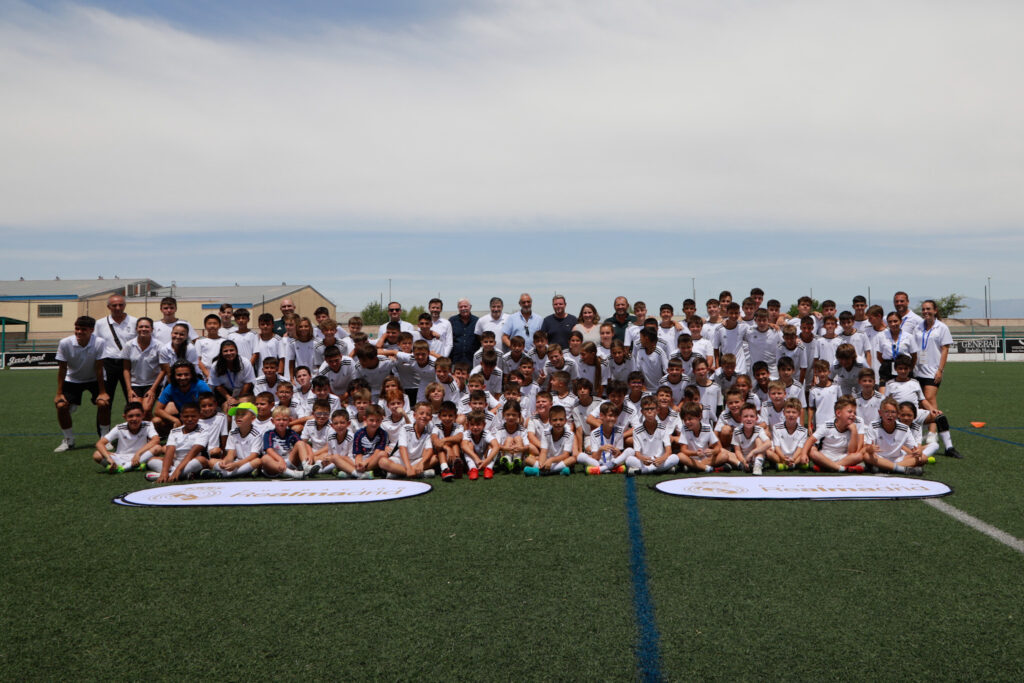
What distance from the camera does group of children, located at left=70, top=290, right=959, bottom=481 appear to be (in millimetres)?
7574

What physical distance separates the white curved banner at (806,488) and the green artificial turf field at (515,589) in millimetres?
217

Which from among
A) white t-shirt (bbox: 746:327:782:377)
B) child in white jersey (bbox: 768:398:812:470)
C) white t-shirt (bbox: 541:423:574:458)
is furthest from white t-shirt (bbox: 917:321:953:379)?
white t-shirt (bbox: 541:423:574:458)

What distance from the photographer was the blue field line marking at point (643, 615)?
3.10m

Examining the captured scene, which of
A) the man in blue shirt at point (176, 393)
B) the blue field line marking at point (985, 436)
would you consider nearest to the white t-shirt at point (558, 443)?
the man in blue shirt at point (176, 393)

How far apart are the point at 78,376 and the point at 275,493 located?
4551mm

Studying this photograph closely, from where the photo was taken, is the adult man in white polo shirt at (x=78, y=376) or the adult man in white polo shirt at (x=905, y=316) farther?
the adult man in white polo shirt at (x=905, y=316)

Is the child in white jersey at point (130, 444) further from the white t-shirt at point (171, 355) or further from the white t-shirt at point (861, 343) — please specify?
the white t-shirt at point (861, 343)

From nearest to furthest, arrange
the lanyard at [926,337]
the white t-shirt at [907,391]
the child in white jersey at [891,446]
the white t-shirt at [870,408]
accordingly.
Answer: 1. the child in white jersey at [891,446]
2. the white t-shirt at [870,408]
3. the white t-shirt at [907,391]
4. the lanyard at [926,337]

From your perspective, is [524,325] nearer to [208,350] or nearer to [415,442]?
[415,442]

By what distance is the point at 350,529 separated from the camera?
5270 millimetres

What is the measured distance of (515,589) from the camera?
4020 millimetres

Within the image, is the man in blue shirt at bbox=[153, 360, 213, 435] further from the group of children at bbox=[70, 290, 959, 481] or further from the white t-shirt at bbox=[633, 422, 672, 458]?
the white t-shirt at bbox=[633, 422, 672, 458]

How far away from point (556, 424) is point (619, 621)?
426 cm

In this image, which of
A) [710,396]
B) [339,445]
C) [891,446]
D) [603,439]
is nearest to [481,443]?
[603,439]
